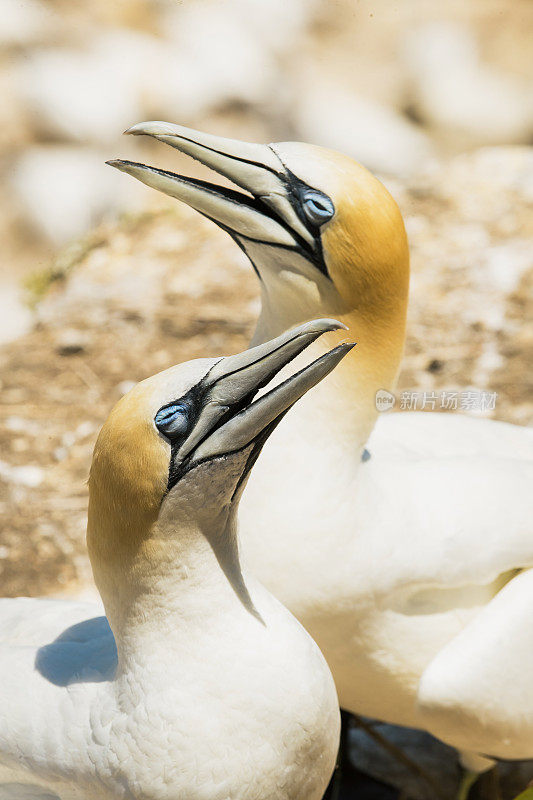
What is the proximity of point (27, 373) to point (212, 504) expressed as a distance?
3616 millimetres

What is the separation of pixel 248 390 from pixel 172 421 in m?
0.18

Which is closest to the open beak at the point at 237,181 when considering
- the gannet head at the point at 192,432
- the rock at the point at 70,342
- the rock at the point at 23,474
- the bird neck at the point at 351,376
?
the bird neck at the point at 351,376

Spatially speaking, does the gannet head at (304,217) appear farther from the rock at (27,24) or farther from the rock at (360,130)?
the rock at (27,24)

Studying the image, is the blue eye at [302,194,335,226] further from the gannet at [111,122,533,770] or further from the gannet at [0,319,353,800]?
the gannet at [0,319,353,800]

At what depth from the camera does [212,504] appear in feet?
7.51

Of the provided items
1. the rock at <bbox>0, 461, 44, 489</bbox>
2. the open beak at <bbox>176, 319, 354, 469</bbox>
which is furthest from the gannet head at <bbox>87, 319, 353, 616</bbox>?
the rock at <bbox>0, 461, 44, 489</bbox>

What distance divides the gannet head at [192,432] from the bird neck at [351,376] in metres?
0.83

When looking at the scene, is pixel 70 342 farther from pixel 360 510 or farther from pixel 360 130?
pixel 360 510

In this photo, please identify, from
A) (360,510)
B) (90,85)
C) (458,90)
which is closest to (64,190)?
(90,85)

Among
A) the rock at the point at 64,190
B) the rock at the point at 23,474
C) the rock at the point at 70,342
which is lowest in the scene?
the rock at the point at 23,474

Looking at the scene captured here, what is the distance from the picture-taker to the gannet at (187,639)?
223cm

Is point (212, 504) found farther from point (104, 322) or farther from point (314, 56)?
point (314, 56)

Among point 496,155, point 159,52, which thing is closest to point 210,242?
point 159,52

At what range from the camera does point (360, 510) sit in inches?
123
